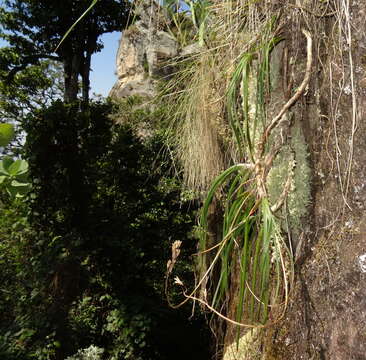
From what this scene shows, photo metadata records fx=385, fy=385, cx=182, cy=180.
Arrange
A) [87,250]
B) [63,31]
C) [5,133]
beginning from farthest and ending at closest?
[63,31], [87,250], [5,133]

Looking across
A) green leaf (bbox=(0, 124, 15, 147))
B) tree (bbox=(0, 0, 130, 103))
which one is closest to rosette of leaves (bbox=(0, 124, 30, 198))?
green leaf (bbox=(0, 124, 15, 147))

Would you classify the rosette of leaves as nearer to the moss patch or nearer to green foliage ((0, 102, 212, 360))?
the moss patch

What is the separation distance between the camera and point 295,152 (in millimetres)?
694

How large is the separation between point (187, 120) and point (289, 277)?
0.73m

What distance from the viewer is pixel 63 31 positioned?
9.02 metres

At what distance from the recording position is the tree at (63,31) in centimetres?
849

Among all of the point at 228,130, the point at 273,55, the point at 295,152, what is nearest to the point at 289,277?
the point at 295,152

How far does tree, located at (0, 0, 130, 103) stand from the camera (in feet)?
27.9

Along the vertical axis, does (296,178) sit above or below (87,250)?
below

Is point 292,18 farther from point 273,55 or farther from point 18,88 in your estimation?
point 18,88

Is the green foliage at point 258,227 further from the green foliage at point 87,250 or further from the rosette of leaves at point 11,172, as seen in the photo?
the green foliage at point 87,250

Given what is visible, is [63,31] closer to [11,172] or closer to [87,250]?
[87,250]

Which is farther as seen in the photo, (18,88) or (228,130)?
(18,88)

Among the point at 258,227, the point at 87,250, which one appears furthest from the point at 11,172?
the point at 87,250
